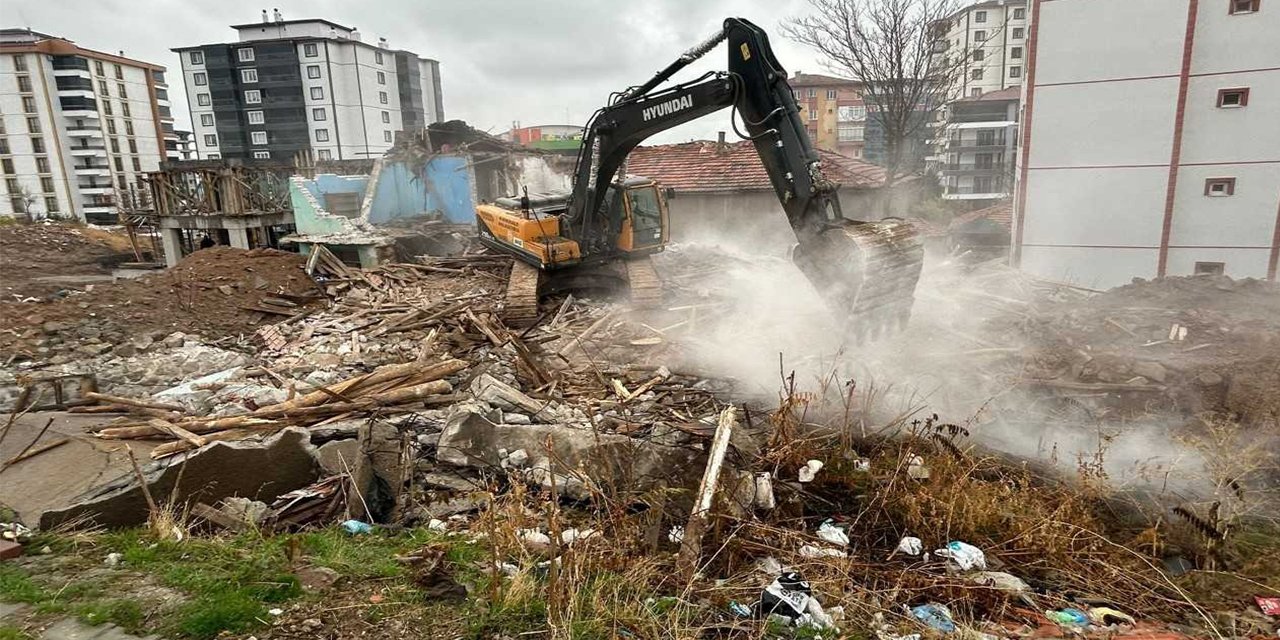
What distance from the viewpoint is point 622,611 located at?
3324 mm

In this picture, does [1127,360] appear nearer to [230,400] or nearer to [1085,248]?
[230,400]

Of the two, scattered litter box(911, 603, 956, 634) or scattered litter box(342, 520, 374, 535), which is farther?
scattered litter box(342, 520, 374, 535)

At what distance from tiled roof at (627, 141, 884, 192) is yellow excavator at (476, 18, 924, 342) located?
871cm

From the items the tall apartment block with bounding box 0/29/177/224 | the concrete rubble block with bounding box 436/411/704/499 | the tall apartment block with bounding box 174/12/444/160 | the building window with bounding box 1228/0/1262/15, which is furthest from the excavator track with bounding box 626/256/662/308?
the tall apartment block with bounding box 0/29/177/224

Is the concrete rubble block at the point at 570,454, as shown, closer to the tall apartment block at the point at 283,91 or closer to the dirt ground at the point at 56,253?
the dirt ground at the point at 56,253

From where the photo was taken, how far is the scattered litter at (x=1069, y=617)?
12.4 ft

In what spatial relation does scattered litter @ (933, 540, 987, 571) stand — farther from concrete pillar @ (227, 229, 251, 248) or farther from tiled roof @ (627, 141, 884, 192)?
concrete pillar @ (227, 229, 251, 248)

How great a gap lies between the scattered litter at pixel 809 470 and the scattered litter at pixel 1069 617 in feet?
5.86

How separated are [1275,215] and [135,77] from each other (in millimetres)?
80661

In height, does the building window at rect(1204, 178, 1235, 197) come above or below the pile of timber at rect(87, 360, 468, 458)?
above

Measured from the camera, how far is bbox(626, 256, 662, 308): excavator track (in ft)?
36.1

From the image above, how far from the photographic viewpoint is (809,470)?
5320 millimetres

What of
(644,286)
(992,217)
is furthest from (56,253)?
(992,217)

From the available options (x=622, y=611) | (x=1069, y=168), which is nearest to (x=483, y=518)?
(x=622, y=611)
